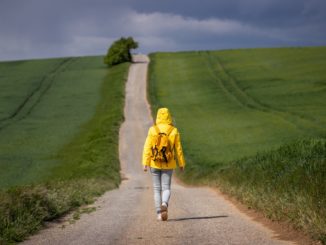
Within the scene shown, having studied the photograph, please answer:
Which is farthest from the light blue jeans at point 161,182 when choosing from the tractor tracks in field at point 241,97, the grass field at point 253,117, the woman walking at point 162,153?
the tractor tracks in field at point 241,97

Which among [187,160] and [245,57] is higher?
[245,57]

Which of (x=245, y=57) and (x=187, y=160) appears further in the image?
(x=245, y=57)

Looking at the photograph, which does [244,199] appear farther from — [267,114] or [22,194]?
[267,114]

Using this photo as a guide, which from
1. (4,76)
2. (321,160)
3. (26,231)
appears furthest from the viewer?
(4,76)

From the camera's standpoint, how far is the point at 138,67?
100188mm

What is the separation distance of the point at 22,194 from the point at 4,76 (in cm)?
8834

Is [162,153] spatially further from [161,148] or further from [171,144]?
[171,144]

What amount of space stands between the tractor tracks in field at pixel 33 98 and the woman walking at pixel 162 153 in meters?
47.1

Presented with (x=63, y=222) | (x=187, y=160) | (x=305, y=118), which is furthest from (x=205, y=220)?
(x=305, y=118)

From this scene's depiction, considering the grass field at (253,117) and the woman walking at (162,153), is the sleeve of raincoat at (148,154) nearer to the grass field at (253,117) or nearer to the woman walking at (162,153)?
the woman walking at (162,153)

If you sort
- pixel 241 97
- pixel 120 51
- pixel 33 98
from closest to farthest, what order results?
pixel 241 97, pixel 33 98, pixel 120 51

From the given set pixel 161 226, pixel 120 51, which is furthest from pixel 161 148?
pixel 120 51

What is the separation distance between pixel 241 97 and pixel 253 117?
13.9m

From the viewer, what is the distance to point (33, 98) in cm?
7850
